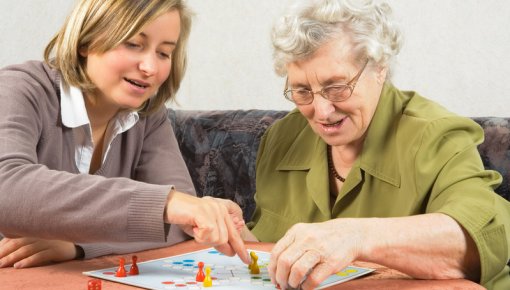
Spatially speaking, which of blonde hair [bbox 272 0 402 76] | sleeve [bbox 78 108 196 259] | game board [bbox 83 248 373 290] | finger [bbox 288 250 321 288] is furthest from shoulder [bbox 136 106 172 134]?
finger [bbox 288 250 321 288]

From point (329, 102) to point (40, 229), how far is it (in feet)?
2.66

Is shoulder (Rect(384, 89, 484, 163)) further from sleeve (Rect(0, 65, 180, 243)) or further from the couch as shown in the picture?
the couch

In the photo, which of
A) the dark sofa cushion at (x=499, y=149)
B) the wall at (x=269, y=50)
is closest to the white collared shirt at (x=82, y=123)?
the wall at (x=269, y=50)

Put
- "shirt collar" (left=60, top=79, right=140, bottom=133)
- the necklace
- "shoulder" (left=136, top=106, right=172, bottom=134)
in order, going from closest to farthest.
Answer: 1. "shirt collar" (left=60, top=79, right=140, bottom=133)
2. the necklace
3. "shoulder" (left=136, top=106, right=172, bottom=134)

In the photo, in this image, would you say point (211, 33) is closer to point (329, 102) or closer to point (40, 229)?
point (329, 102)

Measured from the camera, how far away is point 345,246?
1.35 m

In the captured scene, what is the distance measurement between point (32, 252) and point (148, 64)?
55 cm

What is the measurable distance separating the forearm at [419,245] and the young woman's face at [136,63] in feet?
2.37

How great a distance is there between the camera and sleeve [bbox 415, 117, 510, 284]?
150 centimetres

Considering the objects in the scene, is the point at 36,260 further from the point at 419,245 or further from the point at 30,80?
the point at 419,245

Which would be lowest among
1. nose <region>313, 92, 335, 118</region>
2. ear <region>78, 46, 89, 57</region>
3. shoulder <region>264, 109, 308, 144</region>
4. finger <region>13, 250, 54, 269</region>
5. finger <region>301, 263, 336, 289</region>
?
finger <region>301, 263, 336, 289</region>

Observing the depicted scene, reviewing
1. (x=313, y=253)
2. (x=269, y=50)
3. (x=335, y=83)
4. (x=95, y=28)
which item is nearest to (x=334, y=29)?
(x=335, y=83)

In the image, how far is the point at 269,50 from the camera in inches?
123

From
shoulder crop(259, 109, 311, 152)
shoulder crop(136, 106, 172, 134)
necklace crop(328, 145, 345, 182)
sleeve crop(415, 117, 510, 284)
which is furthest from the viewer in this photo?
shoulder crop(259, 109, 311, 152)
